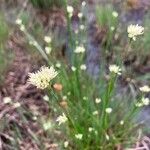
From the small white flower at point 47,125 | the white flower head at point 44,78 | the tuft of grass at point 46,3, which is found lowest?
the white flower head at point 44,78

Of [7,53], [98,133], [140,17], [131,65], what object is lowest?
[98,133]

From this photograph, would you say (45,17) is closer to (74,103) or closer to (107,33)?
(107,33)

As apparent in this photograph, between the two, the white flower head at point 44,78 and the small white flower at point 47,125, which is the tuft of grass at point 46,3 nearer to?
the small white flower at point 47,125

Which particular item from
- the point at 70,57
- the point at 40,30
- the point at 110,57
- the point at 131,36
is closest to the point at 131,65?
the point at 110,57

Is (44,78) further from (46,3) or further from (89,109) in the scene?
(46,3)

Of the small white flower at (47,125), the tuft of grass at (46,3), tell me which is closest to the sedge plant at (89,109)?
the small white flower at (47,125)

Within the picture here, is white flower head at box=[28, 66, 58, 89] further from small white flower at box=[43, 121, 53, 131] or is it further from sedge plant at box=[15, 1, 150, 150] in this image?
small white flower at box=[43, 121, 53, 131]

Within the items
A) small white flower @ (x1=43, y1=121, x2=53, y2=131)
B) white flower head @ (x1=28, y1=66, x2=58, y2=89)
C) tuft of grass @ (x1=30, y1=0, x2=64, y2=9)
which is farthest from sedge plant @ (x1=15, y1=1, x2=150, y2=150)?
tuft of grass @ (x1=30, y1=0, x2=64, y2=9)

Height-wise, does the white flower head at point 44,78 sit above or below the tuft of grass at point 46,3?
below

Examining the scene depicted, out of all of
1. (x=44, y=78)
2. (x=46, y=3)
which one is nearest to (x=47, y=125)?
(x=44, y=78)

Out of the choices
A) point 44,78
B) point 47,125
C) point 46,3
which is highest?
point 46,3

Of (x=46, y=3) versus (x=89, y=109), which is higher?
(x=46, y=3)
